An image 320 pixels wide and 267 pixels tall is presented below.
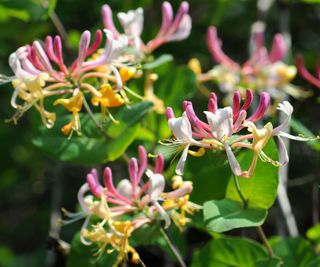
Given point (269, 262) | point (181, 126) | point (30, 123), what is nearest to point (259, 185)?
point (269, 262)

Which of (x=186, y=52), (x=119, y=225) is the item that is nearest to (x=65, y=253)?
(x=119, y=225)

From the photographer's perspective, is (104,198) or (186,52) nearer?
(104,198)

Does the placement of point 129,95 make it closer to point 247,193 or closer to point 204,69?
point 247,193

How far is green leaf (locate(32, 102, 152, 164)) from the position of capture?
5.37 feet

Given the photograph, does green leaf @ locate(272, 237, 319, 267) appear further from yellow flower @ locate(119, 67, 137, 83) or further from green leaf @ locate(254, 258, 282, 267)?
yellow flower @ locate(119, 67, 137, 83)

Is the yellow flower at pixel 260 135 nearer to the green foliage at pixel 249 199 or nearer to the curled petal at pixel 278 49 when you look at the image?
the green foliage at pixel 249 199

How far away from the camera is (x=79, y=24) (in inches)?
107

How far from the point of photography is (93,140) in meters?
1.72

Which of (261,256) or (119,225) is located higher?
(119,225)

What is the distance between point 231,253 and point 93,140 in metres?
0.45

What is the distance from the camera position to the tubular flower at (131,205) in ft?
4.82

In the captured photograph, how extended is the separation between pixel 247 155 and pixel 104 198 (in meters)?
0.32

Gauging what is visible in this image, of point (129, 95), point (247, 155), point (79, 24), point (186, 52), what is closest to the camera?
point (247, 155)

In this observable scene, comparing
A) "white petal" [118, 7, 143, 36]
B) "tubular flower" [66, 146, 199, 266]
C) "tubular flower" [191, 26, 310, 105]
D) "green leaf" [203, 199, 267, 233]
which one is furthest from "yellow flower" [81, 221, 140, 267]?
"tubular flower" [191, 26, 310, 105]
